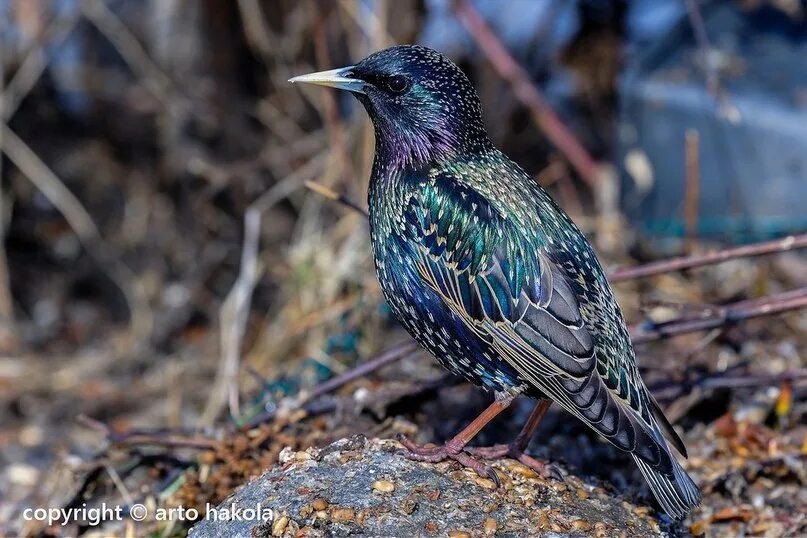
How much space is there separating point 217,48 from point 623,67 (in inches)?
88.5

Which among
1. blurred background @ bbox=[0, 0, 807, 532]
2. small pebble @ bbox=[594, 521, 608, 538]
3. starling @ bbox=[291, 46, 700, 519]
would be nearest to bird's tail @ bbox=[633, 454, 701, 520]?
starling @ bbox=[291, 46, 700, 519]

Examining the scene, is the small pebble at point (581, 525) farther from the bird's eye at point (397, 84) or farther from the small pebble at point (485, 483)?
the bird's eye at point (397, 84)

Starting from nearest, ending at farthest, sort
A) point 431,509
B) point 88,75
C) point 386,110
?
point 431,509
point 386,110
point 88,75

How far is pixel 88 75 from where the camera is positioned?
264 inches

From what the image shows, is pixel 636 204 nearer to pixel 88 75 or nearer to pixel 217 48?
pixel 217 48

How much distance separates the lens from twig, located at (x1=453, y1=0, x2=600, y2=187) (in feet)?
18.3

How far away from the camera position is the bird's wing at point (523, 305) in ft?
9.82

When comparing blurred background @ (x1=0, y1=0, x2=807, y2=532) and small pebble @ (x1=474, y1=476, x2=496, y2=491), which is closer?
small pebble @ (x1=474, y1=476, x2=496, y2=491)

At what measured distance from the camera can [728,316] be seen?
3.80 m

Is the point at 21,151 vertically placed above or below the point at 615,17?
above

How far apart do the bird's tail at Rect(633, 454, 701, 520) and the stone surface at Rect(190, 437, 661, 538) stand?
10cm

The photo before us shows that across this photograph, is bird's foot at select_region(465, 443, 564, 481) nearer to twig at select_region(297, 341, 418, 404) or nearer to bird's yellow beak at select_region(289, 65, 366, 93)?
twig at select_region(297, 341, 418, 404)

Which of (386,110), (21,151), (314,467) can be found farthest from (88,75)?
(314,467)

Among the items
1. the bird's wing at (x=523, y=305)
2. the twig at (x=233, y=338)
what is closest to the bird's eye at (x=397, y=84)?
→ the bird's wing at (x=523, y=305)
